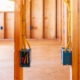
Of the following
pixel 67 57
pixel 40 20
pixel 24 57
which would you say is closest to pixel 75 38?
pixel 67 57

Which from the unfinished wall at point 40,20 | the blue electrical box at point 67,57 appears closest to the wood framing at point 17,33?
the blue electrical box at point 67,57

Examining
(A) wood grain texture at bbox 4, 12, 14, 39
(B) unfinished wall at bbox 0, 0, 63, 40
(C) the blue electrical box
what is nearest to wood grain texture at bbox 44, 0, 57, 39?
(B) unfinished wall at bbox 0, 0, 63, 40

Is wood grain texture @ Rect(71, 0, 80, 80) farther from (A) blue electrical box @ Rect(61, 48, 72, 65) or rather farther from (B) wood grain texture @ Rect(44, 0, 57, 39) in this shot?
(B) wood grain texture @ Rect(44, 0, 57, 39)

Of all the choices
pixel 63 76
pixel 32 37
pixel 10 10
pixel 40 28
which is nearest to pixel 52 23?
pixel 40 28

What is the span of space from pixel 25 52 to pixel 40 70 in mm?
1259

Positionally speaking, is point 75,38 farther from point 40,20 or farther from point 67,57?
point 40,20

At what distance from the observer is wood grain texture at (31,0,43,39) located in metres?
7.41

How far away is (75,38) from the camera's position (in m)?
1.44

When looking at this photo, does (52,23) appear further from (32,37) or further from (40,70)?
(40,70)

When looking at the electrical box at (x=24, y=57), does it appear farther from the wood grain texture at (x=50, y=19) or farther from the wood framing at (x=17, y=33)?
the wood grain texture at (x=50, y=19)

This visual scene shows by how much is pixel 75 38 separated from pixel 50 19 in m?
6.10

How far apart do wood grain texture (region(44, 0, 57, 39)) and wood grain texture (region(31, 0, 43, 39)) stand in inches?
8.4

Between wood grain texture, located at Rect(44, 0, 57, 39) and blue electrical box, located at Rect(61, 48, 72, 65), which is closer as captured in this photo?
blue electrical box, located at Rect(61, 48, 72, 65)

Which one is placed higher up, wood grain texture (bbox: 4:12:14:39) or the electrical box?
wood grain texture (bbox: 4:12:14:39)
